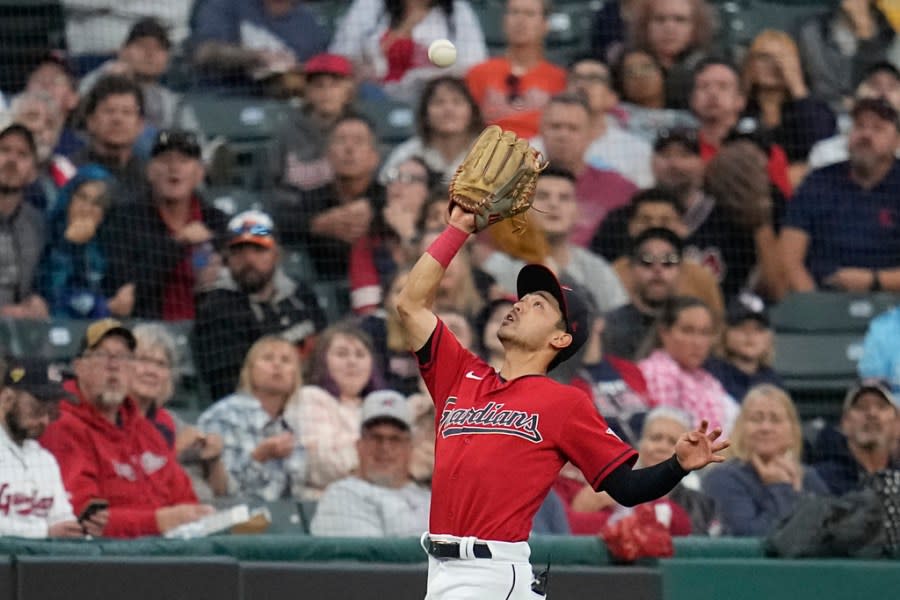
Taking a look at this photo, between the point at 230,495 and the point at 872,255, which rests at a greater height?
the point at 872,255

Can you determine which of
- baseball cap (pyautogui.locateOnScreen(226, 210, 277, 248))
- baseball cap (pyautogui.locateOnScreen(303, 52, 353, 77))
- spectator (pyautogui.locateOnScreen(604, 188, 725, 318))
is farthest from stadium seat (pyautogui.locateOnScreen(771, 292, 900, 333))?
baseball cap (pyautogui.locateOnScreen(226, 210, 277, 248))

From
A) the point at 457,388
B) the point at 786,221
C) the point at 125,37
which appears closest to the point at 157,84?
the point at 125,37

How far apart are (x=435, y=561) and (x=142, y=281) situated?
11.5 feet

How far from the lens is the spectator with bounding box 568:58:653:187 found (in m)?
8.75

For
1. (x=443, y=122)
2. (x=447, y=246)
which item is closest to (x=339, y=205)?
(x=443, y=122)

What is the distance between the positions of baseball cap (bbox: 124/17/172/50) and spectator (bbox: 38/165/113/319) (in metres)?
1.18

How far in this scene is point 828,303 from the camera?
28.2 ft

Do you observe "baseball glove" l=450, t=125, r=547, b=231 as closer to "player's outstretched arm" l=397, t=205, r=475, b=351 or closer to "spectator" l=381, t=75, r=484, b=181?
"player's outstretched arm" l=397, t=205, r=475, b=351

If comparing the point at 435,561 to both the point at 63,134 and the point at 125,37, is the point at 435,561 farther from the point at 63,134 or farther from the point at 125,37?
the point at 125,37

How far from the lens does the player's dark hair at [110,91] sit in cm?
805

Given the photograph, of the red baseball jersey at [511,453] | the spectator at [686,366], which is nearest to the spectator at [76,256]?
the spectator at [686,366]

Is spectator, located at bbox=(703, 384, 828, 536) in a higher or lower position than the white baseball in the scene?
lower

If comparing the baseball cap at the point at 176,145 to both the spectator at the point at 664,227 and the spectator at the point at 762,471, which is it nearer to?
the spectator at the point at 664,227

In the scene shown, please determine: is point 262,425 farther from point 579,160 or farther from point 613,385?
point 579,160
